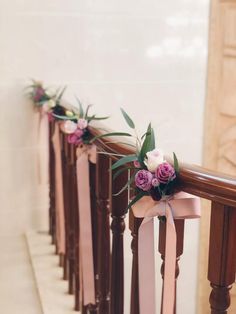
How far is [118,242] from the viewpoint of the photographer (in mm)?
1461

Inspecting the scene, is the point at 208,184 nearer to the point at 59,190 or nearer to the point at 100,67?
the point at 59,190

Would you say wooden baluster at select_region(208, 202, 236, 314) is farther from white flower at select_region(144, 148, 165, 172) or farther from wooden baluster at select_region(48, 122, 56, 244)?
wooden baluster at select_region(48, 122, 56, 244)

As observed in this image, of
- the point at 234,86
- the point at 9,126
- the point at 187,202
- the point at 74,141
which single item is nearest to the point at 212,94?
the point at 234,86

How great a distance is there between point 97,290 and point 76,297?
27cm

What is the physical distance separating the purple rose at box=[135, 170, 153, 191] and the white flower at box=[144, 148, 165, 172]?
0.02 meters

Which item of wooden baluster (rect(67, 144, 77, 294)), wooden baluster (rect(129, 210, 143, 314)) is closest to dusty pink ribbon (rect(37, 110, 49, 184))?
wooden baluster (rect(67, 144, 77, 294))

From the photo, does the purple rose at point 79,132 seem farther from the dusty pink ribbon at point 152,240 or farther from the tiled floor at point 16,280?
the tiled floor at point 16,280

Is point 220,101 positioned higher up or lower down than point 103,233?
higher up

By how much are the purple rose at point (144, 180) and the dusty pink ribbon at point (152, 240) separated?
0.15 feet

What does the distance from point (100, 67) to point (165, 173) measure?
1.81m

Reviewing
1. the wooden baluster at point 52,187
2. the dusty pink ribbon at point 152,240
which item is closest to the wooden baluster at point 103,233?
the dusty pink ribbon at point 152,240

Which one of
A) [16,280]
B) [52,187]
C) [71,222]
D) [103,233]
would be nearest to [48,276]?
[16,280]

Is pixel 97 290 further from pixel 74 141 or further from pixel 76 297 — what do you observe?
pixel 74 141

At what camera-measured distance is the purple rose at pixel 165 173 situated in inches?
41.1
